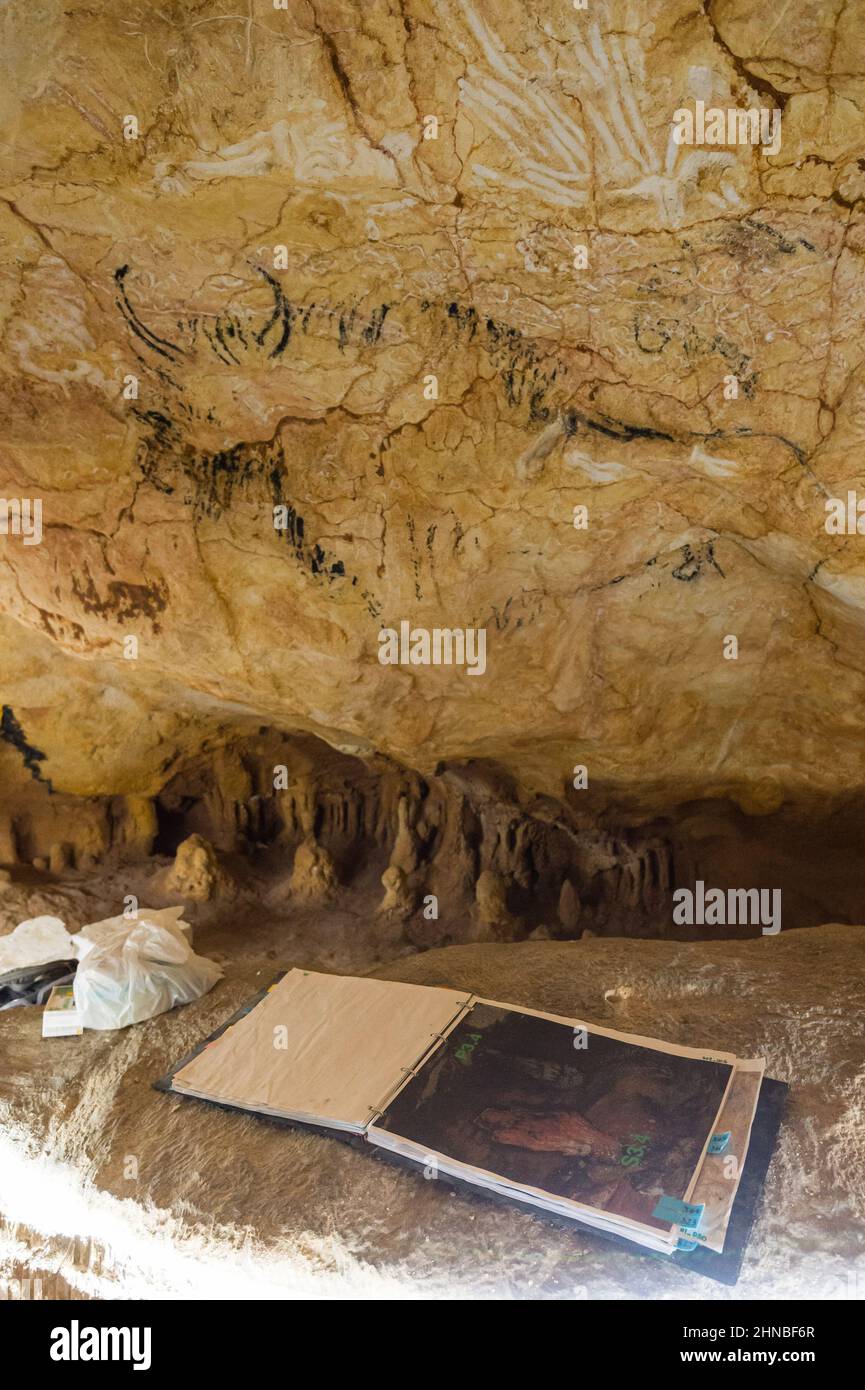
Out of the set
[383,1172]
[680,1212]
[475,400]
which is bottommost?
[383,1172]

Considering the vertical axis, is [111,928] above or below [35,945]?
above

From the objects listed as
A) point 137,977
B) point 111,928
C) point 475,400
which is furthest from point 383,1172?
point 475,400

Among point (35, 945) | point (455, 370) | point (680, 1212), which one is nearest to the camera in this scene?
point (680, 1212)

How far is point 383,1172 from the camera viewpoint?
2230 millimetres

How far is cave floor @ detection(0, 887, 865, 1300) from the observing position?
1.89m

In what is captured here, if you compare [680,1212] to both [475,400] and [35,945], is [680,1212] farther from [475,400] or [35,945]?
[35,945]

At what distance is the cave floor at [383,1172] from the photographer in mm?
1893

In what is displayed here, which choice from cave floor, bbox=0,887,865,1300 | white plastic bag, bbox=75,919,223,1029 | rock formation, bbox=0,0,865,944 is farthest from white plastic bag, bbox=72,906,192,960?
rock formation, bbox=0,0,865,944

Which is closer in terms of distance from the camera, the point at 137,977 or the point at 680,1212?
the point at 680,1212

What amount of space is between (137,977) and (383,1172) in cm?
126

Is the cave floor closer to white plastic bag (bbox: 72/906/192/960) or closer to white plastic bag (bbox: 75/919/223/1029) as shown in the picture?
white plastic bag (bbox: 75/919/223/1029)

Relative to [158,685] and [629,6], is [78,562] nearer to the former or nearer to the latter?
[158,685]

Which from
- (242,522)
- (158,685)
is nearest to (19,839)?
(158,685)

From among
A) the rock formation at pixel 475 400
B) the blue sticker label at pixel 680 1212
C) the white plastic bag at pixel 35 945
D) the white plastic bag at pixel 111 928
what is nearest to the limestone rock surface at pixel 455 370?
the rock formation at pixel 475 400
